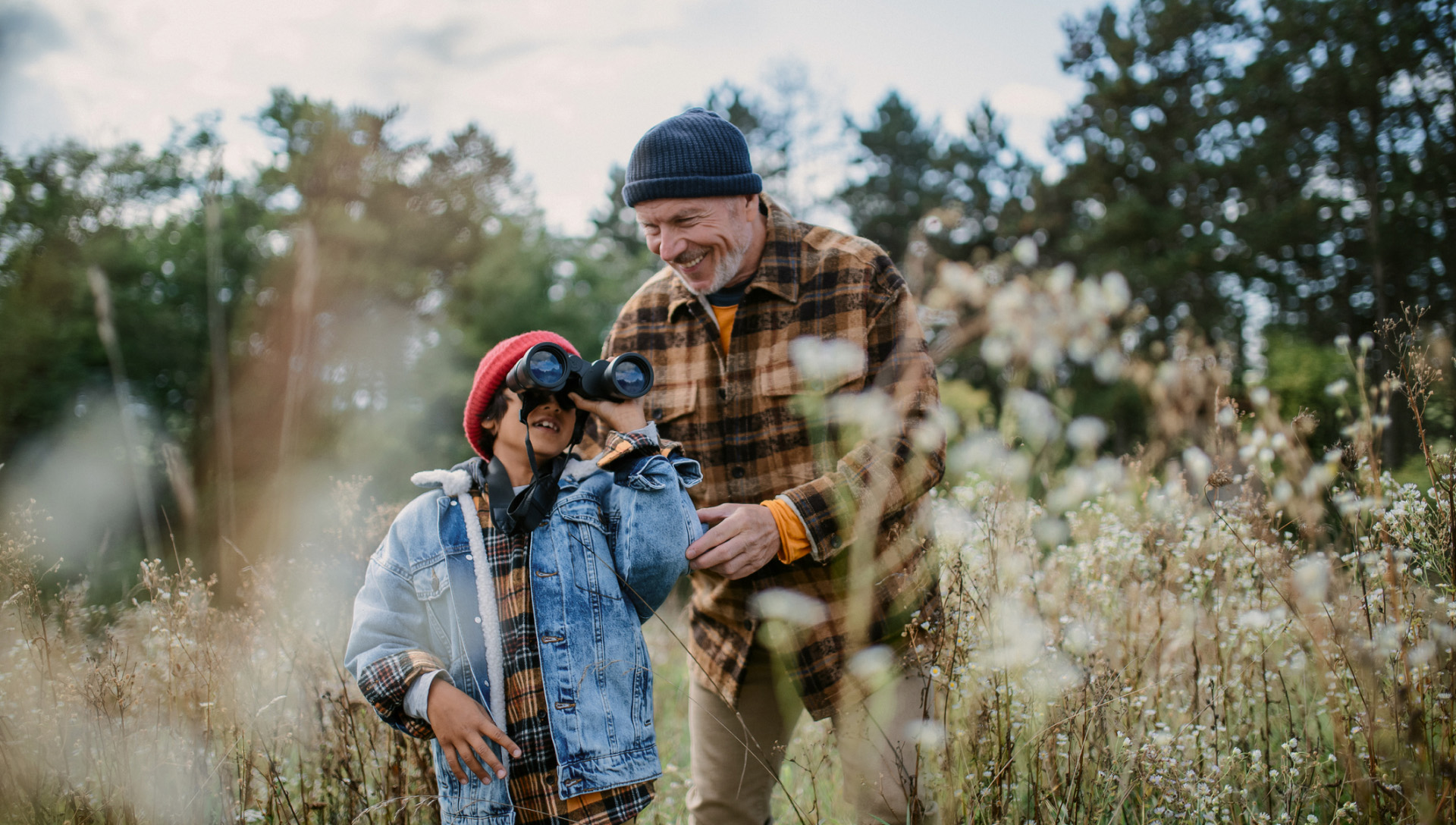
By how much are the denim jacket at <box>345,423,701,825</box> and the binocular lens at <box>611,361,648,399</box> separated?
0.36 feet

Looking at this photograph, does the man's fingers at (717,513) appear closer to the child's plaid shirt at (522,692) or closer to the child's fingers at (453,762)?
the child's plaid shirt at (522,692)

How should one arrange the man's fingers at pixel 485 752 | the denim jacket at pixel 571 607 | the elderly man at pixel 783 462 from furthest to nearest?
the elderly man at pixel 783 462, the denim jacket at pixel 571 607, the man's fingers at pixel 485 752

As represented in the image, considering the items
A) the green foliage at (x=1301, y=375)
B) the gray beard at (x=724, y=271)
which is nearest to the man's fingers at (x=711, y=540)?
the gray beard at (x=724, y=271)

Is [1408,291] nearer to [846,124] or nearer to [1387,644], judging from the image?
[846,124]

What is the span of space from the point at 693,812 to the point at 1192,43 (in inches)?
823

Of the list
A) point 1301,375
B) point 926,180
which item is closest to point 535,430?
point 1301,375

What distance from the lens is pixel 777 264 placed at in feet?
7.04

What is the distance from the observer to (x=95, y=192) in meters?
15.2

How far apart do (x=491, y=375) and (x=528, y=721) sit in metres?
0.77

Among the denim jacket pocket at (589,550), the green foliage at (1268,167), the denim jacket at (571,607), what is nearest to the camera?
the denim jacket at (571,607)

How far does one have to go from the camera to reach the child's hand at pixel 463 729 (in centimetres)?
153

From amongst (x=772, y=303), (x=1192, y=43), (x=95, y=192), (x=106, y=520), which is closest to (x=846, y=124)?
(x=1192, y=43)

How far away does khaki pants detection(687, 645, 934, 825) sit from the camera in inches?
76.9

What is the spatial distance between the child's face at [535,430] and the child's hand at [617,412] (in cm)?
6
